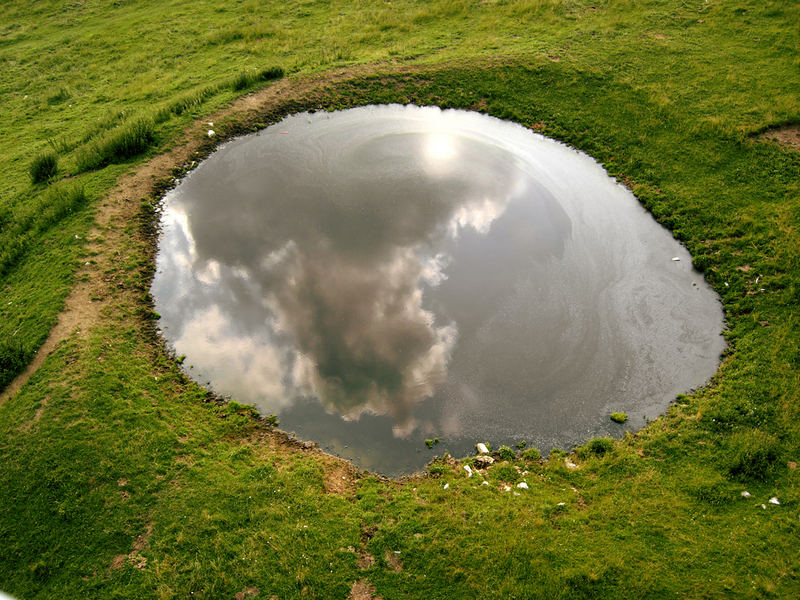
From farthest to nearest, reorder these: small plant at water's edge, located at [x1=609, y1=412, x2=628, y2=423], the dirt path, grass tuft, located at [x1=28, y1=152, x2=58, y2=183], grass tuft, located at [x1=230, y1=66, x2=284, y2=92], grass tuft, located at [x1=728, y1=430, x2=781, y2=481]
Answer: grass tuft, located at [x1=230, y1=66, x2=284, y2=92] < grass tuft, located at [x1=28, y1=152, x2=58, y2=183] < the dirt path < small plant at water's edge, located at [x1=609, y1=412, x2=628, y2=423] < grass tuft, located at [x1=728, y1=430, x2=781, y2=481]

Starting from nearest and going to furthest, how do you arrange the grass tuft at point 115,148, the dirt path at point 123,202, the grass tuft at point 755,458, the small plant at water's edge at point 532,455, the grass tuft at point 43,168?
1. the grass tuft at point 755,458
2. the small plant at water's edge at point 532,455
3. the dirt path at point 123,202
4. the grass tuft at point 43,168
5. the grass tuft at point 115,148

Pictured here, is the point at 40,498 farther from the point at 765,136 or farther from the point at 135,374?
the point at 765,136

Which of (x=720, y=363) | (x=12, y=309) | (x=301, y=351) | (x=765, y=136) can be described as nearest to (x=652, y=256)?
(x=720, y=363)

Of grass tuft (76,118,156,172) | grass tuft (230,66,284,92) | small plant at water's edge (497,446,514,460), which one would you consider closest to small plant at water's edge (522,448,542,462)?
small plant at water's edge (497,446,514,460)

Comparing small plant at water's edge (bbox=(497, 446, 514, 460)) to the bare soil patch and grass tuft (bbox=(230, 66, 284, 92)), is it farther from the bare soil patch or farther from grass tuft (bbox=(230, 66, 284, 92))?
grass tuft (bbox=(230, 66, 284, 92))

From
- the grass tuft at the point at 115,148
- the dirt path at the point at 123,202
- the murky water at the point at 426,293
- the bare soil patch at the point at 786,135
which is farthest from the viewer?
the grass tuft at the point at 115,148

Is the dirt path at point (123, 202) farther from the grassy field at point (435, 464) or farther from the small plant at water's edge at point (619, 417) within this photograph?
the small plant at water's edge at point (619, 417)

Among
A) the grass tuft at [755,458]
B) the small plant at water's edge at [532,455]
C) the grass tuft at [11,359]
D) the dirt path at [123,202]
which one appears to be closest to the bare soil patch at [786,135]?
the grass tuft at [755,458]
